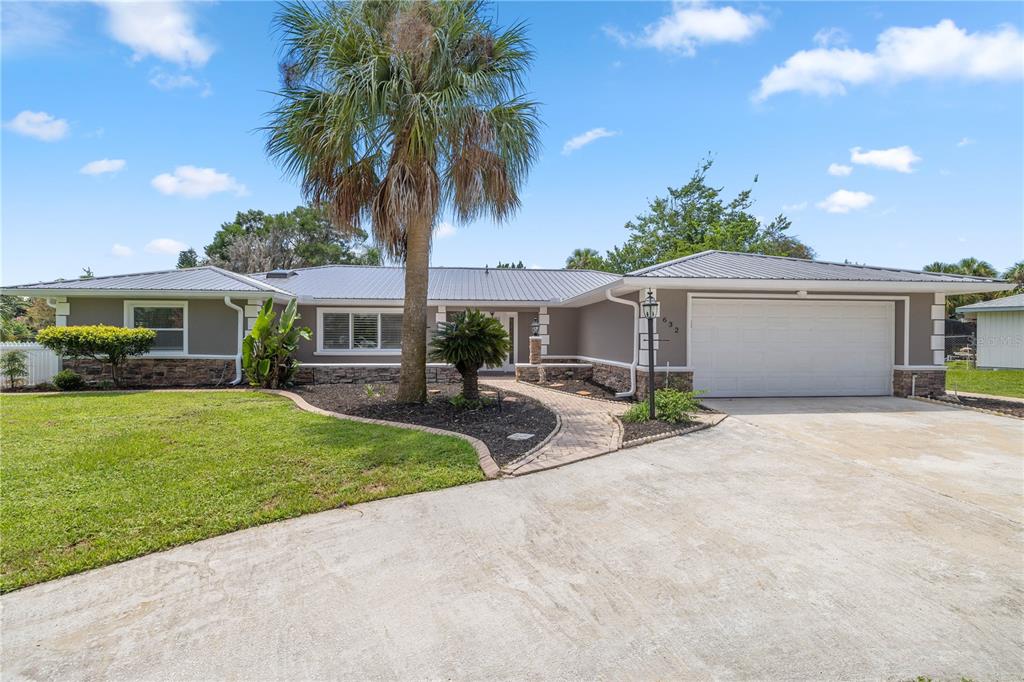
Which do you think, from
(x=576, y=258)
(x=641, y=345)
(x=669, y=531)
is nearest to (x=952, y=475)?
(x=669, y=531)

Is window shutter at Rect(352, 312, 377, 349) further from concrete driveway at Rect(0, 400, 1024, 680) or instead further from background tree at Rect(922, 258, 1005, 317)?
background tree at Rect(922, 258, 1005, 317)

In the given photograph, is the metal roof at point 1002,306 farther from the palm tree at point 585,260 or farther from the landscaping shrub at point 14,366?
the landscaping shrub at point 14,366

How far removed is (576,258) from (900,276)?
2848 cm

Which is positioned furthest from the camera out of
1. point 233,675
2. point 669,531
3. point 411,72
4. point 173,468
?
point 411,72

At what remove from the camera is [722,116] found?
11.9m

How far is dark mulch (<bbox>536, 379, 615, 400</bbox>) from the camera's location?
38.4 ft

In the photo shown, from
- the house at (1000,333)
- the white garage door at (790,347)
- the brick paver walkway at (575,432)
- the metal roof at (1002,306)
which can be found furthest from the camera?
the house at (1000,333)

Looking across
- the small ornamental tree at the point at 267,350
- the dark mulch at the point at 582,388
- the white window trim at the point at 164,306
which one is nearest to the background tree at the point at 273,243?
the white window trim at the point at 164,306

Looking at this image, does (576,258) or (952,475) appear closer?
(952,475)

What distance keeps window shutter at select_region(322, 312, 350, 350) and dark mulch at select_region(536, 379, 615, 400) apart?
6.79m

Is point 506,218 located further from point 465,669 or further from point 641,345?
point 465,669

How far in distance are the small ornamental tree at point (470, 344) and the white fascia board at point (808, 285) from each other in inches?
120

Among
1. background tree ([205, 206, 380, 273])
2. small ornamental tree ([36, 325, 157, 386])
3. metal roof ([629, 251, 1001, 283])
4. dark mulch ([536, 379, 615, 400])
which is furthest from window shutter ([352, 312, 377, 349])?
background tree ([205, 206, 380, 273])

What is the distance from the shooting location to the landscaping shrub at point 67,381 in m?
11.6
